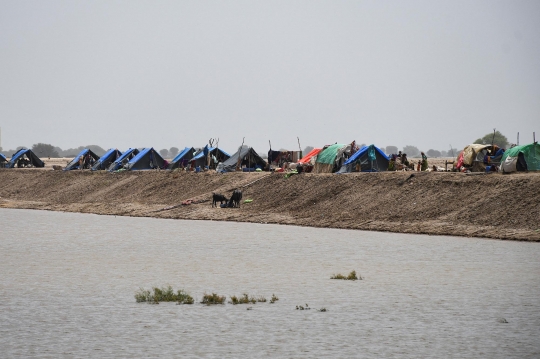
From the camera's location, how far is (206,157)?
60.9 metres

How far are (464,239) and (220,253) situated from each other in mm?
9227

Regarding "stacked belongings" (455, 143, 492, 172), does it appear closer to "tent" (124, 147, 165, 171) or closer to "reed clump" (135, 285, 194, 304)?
"reed clump" (135, 285, 194, 304)

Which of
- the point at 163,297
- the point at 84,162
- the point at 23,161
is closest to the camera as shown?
the point at 163,297

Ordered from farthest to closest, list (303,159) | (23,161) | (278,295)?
1. (23,161)
2. (303,159)
3. (278,295)

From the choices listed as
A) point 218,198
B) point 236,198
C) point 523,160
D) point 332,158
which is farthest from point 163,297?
point 332,158

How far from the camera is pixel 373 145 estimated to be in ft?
155

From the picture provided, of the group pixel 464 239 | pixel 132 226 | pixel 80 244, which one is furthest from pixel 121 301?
pixel 132 226

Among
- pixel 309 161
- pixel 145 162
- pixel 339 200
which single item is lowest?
pixel 339 200

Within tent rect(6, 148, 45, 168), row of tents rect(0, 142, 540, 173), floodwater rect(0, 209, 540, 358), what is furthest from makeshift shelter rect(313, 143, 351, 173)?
tent rect(6, 148, 45, 168)

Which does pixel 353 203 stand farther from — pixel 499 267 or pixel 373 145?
pixel 499 267

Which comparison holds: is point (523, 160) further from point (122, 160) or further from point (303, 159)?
point (122, 160)

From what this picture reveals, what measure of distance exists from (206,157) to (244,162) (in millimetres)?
5751

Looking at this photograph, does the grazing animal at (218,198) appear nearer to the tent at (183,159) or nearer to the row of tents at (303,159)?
the row of tents at (303,159)

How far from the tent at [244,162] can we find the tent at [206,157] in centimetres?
362
